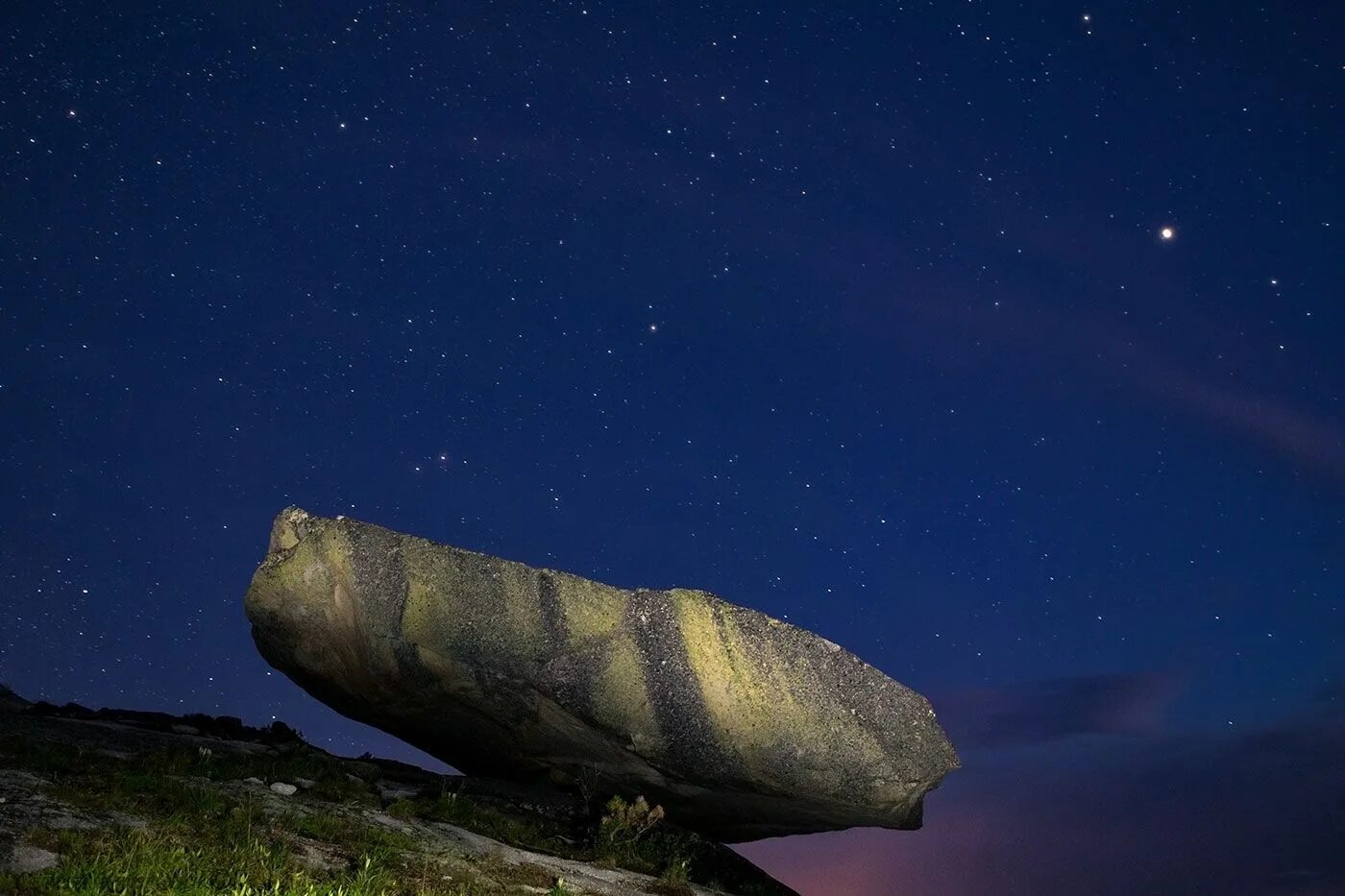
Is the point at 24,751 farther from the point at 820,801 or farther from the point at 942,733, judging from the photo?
the point at 942,733

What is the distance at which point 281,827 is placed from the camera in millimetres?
10883

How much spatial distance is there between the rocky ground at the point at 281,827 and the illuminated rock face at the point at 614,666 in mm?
1660

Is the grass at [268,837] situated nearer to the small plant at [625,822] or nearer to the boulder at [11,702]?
the small plant at [625,822]

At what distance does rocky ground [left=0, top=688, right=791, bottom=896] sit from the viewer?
860 cm

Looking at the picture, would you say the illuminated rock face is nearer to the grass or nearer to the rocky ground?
the rocky ground

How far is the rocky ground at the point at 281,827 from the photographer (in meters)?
8.60

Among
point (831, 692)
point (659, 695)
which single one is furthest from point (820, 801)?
point (659, 695)

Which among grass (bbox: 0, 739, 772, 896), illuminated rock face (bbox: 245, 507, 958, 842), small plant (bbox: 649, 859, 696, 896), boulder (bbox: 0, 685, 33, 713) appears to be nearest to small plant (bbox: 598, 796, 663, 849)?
grass (bbox: 0, 739, 772, 896)

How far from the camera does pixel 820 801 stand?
1827cm

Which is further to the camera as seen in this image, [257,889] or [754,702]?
[754,702]

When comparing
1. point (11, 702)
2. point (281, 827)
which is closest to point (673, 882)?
point (281, 827)

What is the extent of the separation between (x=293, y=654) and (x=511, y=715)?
466 cm

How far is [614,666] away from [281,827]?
748 centimetres

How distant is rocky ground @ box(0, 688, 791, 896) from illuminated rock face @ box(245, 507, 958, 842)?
1.66m
